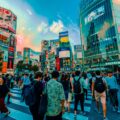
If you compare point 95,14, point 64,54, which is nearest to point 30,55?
point 95,14

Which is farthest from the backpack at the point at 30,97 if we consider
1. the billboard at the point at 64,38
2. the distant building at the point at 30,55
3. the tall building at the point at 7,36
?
the distant building at the point at 30,55

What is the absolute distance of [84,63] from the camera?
89.1 m

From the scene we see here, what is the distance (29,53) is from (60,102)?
534 feet

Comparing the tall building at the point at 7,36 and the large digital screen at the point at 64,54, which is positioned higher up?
the tall building at the point at 7,36

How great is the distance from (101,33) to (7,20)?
47764 millimetres

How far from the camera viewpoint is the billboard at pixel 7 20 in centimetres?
8625

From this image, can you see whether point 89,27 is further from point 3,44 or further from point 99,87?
point 99,87

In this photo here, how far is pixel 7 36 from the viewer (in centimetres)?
8725

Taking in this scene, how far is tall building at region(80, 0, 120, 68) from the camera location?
7144cm

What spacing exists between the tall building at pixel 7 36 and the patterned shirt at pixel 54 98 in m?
82.8

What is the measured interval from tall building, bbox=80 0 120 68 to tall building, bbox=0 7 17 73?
37470 mm

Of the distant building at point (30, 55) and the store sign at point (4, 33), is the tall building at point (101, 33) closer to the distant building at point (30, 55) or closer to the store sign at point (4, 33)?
the store sign at point (4, 33)

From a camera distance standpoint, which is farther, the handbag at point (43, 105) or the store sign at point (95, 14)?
the store sign at point (95, 14)

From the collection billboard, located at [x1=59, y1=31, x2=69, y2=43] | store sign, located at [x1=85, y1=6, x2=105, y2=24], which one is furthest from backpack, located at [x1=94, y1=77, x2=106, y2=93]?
store sign, located at [x1=85, y1=6, x2=105, y2=24]
